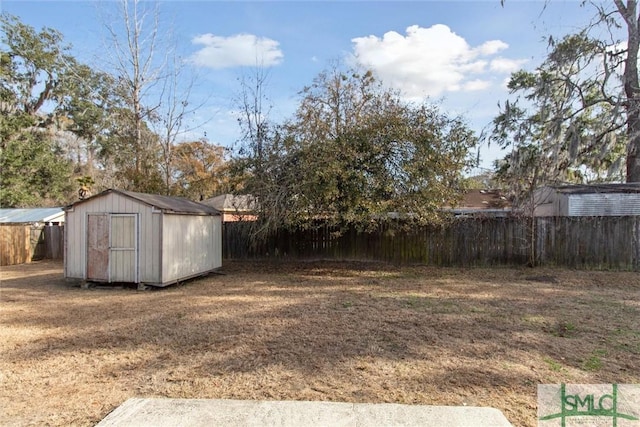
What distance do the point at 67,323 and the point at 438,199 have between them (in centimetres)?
795

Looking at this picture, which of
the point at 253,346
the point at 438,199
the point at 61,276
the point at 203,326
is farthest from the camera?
the point at 61,276

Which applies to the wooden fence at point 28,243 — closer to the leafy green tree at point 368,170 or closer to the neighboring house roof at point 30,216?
the neighboring house roof at point 30,216

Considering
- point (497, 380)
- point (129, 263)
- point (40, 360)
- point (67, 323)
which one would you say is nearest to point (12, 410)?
point (40, 360)

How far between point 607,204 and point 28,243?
67.6ft

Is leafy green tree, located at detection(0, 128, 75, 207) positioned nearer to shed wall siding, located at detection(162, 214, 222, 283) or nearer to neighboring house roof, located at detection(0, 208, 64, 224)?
neighboring house roof, located at detection(0, 208, 64, 224)

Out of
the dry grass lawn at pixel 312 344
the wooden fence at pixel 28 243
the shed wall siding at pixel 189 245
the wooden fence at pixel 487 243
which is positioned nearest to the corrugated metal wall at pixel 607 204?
the wooden fence at pixel 487 243

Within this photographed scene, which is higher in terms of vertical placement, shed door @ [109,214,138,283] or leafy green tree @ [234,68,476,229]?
leafy green tree @ [234,68,476,229]

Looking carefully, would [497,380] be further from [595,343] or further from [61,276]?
[61,276]

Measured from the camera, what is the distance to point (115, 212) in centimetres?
819

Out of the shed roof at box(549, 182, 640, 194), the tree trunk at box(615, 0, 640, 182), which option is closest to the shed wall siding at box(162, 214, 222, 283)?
the shed roof at box(549, 182, 640, 194)

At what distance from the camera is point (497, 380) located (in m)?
3.38

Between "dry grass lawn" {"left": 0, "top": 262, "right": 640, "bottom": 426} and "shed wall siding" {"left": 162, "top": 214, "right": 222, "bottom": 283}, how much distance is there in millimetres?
592

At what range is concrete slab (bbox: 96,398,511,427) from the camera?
2.66 metres

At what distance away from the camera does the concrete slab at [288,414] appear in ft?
8.74
